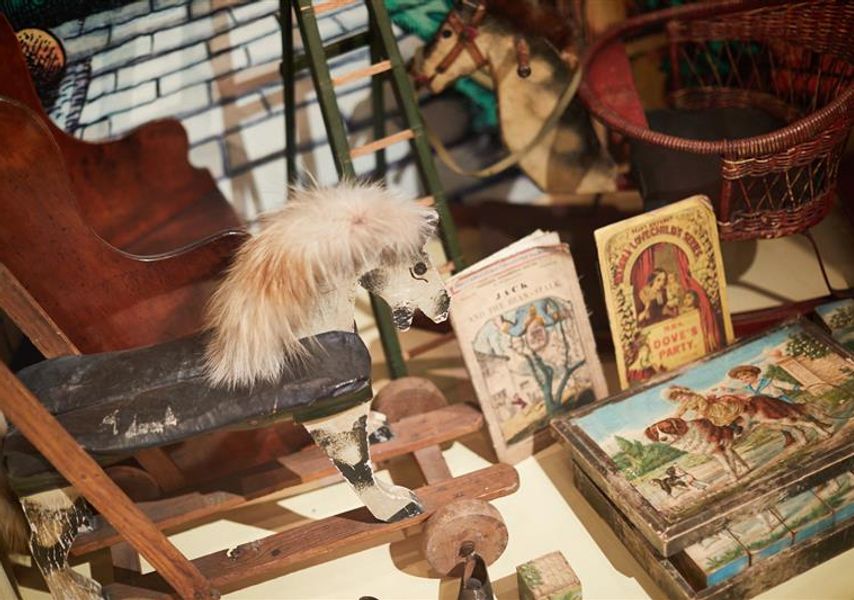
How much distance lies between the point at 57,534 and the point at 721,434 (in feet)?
5.96

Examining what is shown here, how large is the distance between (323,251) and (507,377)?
0.92 metres

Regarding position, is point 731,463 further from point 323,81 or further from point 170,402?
point 323,81

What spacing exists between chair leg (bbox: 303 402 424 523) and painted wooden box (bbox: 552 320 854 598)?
53 centimetres

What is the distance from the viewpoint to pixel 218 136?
326 centimetres

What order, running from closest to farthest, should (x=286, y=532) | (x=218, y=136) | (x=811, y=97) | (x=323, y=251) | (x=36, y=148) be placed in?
1. (x=323, y=251)
2. (x=36, y=148)
3. (x=286, y=532)
4. (x=811, y=97)
5. (x=218, y=136)

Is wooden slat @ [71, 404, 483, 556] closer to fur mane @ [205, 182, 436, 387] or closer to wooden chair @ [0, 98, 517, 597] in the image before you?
wooden chair @ [0, 98, 517, 597]

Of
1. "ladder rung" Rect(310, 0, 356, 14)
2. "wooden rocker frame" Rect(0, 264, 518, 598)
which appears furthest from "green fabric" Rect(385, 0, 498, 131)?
"wooden rocker frame" Rect(0, 264, 518, 598)

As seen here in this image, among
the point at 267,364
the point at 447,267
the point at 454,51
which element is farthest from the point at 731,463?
the point at 454,51

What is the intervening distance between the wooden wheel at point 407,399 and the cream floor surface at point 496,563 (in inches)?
7.3

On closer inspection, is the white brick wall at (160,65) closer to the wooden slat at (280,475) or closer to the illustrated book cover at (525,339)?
the illustrated book cover at (525,339)

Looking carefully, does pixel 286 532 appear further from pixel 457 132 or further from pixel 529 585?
pixel 457 132

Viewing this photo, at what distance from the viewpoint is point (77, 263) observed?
231cm

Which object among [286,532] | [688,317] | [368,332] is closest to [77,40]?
[368,332]

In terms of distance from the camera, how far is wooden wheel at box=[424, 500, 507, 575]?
7.47 feet
